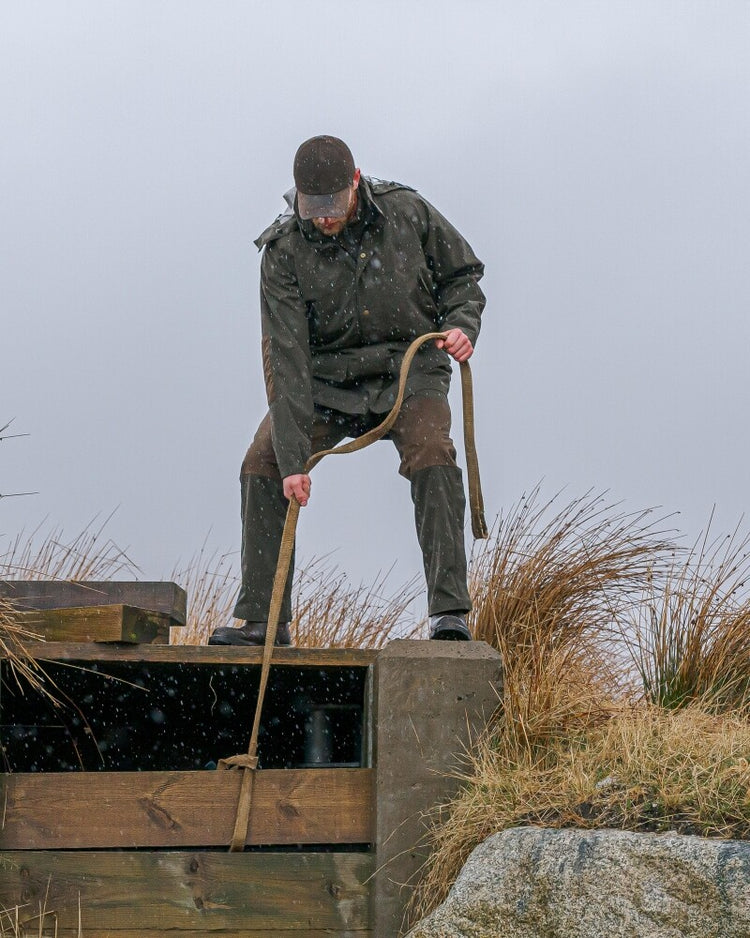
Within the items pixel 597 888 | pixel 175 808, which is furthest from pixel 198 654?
pixel 597 888

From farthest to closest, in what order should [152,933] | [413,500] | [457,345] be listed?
1. [413,500]
2. [457,345]
3. [152,933]

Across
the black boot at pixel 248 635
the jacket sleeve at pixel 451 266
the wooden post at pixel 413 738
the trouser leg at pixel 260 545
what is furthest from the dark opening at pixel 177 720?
the jacket sleeve at pixel 451 266

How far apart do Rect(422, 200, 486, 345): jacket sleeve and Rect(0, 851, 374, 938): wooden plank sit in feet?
6.38

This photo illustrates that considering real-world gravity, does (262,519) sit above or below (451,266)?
below

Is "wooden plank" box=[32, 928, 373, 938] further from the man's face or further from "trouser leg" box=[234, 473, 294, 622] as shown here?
the man's face

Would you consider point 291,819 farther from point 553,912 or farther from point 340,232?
point 340,232

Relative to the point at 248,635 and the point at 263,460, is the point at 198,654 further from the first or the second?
the point at 263,460

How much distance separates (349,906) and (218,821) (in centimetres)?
50

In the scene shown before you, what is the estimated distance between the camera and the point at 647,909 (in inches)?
124

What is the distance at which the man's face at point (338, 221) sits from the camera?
13.9 feet

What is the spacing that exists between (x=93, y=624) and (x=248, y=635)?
0.58 m

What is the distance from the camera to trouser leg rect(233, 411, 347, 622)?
429 centimetres

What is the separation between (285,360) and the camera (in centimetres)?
431

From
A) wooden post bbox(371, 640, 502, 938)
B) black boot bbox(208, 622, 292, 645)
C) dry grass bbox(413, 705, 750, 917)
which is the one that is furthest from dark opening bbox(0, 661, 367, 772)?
dry grass bbox(413, 705, 750, 917)
